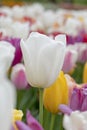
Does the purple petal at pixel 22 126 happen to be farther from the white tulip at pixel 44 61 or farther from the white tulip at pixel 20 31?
the white tulip at pixel 20 31

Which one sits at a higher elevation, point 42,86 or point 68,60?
point 42,86

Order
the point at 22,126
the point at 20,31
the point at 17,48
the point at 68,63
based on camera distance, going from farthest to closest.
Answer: the point at 20,31 < the point at 68,63 < the point at 17,48 < the point at 22,126

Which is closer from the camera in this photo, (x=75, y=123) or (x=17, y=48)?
(x=75, y=123)

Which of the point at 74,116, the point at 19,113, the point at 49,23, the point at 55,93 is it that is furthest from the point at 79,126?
the point at 49,23

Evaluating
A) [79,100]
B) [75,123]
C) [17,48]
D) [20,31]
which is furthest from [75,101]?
[20,31]

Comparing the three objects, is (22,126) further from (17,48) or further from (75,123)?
(17,48)

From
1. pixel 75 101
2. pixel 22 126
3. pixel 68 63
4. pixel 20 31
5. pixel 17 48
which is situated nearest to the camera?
pixel 22 126

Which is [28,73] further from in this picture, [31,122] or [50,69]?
[31,122]

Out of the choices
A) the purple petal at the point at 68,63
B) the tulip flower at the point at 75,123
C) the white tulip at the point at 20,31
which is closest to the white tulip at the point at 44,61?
the tulip flower at the point at 75,123
